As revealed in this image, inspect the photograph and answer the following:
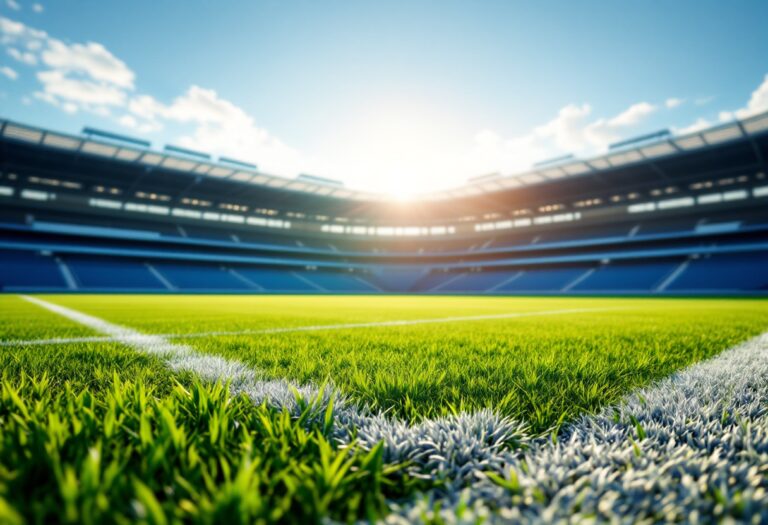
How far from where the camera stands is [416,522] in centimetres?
86

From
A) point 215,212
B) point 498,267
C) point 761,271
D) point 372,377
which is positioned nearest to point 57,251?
point 215,212

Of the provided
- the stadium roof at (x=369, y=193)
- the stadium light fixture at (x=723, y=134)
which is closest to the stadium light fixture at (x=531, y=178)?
the stadium roof at (x=369, y=193)

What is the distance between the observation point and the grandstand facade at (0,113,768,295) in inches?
1220

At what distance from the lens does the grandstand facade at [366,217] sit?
30984mm

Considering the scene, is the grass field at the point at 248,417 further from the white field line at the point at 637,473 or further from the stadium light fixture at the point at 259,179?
the stadium light fixture at the point at 259,179

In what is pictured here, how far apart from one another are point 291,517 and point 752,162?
145ft

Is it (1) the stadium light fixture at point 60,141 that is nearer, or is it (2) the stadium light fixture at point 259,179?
(1) the stadium light fixture at point 60,141

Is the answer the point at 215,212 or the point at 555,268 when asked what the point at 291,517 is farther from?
the point at 215,212

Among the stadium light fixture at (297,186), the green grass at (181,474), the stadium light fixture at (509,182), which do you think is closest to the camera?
the green grass at (181,474)

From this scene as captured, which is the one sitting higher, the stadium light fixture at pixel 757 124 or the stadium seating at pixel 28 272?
the stadium light fixture at pixel 757 124

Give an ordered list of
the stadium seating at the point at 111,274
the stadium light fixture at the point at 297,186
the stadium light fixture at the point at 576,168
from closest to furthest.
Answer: the stadium light fixture at the point at 576,168 → the stadium seating at the point at 111,274 → the stadium light fixture at the point at 297,186

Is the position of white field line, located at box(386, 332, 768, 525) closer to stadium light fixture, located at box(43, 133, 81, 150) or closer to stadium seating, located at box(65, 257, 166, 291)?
stadium light fixture, located at box(43, 133, 81, 150)

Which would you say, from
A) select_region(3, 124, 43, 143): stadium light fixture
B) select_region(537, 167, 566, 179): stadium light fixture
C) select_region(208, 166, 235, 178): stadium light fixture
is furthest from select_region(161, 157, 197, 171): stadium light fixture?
select_region(537, 167, 566, 179): stadium light fixture

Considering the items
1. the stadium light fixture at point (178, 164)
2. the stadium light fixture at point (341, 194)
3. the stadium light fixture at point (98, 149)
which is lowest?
the stadium light fixture at point (341, 194)
